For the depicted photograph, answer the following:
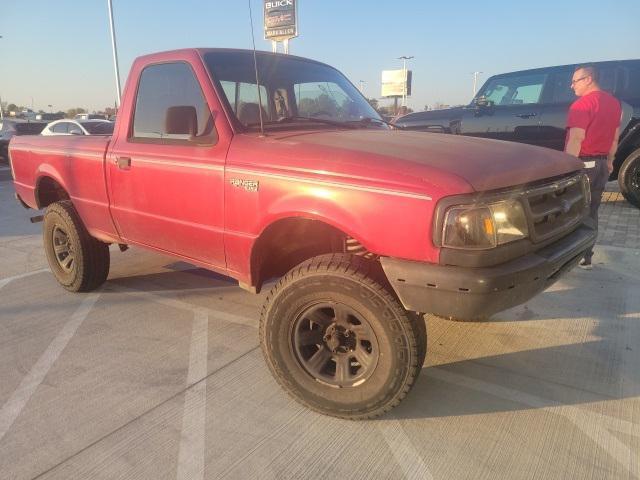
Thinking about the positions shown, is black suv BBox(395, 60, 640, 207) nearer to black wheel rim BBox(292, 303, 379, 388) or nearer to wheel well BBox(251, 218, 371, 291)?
wheel well BBox(251, 218, 371, 291)

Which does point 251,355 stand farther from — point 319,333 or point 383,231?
point 383,231

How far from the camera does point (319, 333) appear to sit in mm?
2512

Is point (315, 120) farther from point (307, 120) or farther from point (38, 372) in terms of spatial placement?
point (38, 372)

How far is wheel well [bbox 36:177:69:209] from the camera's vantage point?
4.39m

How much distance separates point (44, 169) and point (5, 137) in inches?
529

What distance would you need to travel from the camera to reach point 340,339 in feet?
8.05

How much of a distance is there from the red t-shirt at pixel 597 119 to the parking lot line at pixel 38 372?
4714mm

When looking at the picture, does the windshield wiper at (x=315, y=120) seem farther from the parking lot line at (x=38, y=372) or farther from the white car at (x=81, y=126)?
the white car at (x=81, y=126)

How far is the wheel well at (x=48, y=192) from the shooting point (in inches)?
173

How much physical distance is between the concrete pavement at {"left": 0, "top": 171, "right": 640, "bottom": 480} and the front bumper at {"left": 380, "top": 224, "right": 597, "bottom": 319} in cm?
72

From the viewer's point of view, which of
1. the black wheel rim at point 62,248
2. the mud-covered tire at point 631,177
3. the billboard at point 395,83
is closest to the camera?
the black wheel rim at point 62,248

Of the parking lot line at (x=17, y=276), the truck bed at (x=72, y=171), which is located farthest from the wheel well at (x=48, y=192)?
the parking lot line at (x=17, y=276)

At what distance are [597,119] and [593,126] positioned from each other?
69mm

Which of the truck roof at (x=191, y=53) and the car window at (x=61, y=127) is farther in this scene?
the car window at (x=61, y=127)
